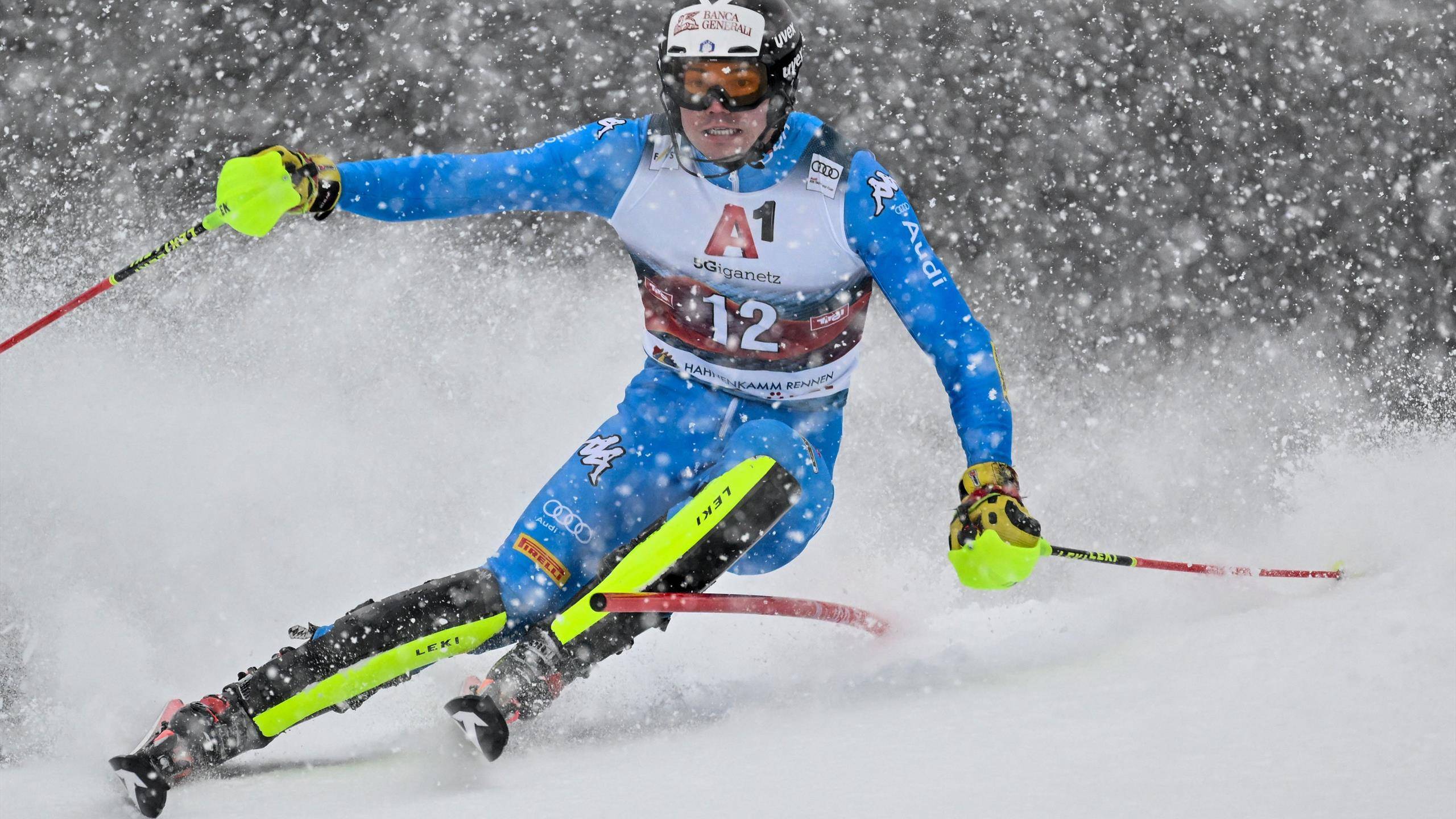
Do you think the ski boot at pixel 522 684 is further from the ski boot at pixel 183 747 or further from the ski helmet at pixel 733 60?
the ski helmet at pixel 733 60

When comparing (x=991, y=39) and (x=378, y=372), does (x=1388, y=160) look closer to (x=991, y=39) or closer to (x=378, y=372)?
(x=991, y=39)

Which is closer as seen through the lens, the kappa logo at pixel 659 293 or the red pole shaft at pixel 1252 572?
the kappa logo at pixel 659 293

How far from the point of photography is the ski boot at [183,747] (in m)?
2.53

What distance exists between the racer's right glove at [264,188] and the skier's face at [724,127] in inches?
33.5

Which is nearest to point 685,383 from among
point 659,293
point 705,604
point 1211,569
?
point 659,293

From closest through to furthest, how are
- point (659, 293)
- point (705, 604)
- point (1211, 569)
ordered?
point (705, 604), point (659, 293), point (1211, 569)

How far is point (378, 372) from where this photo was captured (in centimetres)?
594

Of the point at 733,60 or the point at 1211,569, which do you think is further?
the point at 1211,569

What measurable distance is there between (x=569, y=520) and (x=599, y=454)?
20cm

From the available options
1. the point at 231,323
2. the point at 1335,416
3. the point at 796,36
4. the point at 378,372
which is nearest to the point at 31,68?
the point at 231,323

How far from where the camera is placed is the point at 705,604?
275 centimetres

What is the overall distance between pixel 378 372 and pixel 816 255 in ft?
11.2

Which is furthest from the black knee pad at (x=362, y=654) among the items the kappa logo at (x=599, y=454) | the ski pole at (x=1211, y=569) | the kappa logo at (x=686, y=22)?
the ski pole at (x=1211, y=569)

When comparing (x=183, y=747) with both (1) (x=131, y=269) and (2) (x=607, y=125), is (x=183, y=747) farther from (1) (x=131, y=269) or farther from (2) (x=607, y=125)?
(2) (x=607, y=125)
